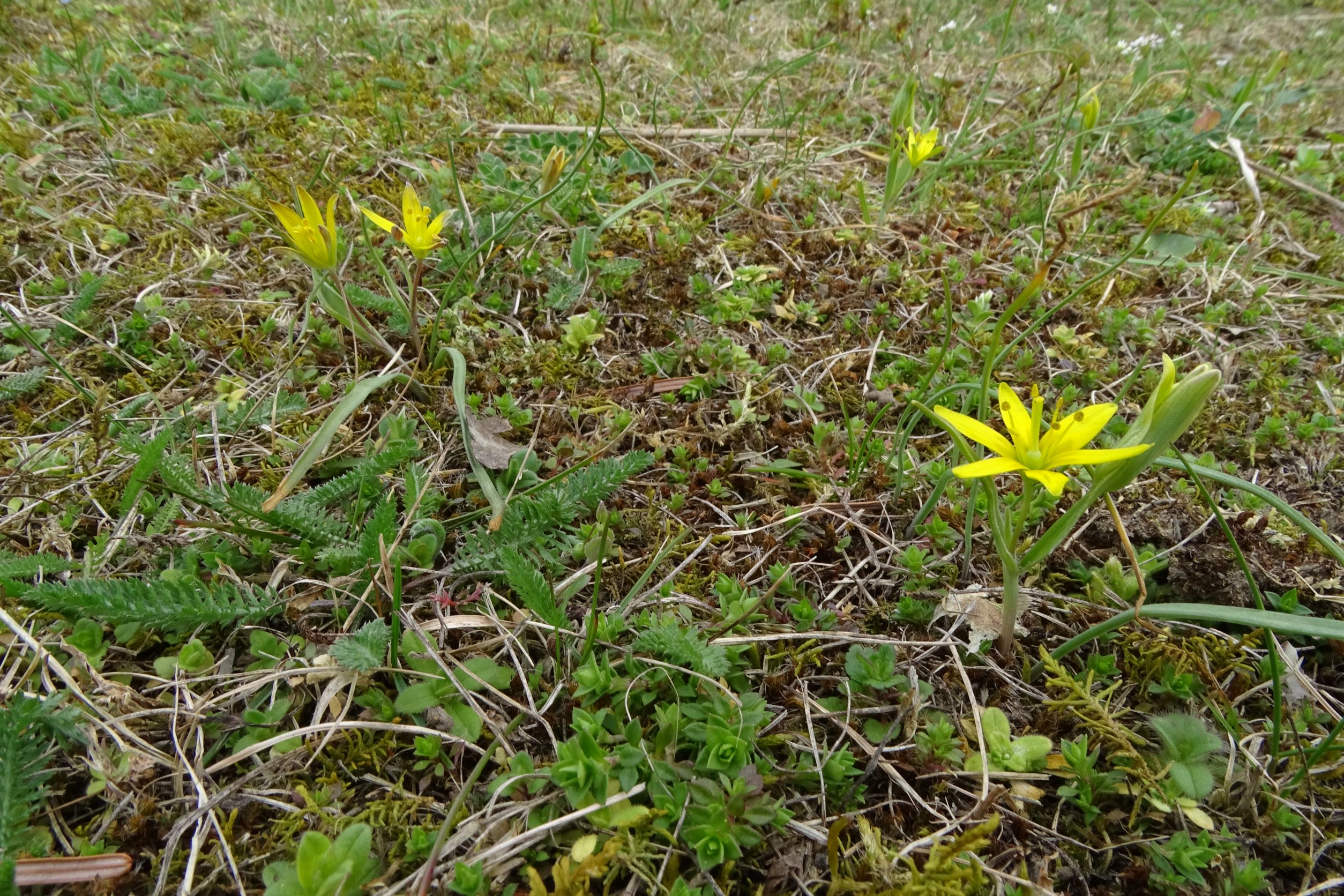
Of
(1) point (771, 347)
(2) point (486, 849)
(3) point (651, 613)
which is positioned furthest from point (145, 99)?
(2) point (486, 849)

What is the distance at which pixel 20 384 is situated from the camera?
199 cm

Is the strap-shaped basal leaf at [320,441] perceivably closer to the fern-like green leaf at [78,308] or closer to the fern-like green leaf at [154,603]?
the fern-like green leaf at [154,603]

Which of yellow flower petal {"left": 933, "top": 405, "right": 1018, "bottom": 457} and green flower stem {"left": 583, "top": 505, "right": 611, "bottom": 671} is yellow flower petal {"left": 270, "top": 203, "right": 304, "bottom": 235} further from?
yellow flower petal {"left": 933, "top": 405, "right": 1018, "bottom": 457}

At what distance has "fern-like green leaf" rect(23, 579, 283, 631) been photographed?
1.42 metres

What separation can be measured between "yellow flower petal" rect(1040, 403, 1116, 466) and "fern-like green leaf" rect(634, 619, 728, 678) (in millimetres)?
773

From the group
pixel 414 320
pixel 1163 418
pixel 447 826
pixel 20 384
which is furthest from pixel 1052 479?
pixel 20 384

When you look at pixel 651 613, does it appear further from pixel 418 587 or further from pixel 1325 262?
pixel 1325 262

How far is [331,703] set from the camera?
1.45 m

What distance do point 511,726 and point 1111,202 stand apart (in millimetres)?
3163

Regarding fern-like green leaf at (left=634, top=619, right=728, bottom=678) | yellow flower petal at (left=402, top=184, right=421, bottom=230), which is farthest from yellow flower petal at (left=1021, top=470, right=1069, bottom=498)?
yellow flower petal at (left=402, top=184, right=421, bottom=230)

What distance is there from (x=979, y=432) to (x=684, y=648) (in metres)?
0.74

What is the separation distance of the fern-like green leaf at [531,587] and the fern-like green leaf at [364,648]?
0.94 ft

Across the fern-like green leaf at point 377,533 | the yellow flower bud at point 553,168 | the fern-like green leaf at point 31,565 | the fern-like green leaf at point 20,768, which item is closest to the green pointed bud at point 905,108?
the yellow flower bud at point 553,168

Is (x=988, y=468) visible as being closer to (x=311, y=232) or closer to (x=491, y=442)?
(x=491, y=442)
